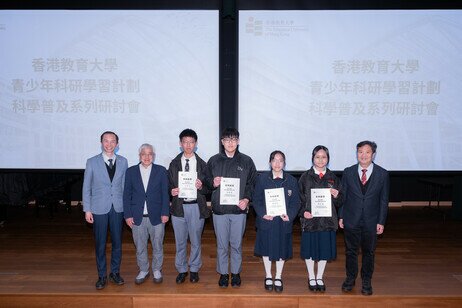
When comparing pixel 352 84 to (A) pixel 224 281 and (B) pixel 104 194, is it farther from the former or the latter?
(B) pixel 104 194

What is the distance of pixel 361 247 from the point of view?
328 cm

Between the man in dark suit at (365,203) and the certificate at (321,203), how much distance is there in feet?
0.57

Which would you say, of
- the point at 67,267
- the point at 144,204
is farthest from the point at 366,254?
the point at 67,267

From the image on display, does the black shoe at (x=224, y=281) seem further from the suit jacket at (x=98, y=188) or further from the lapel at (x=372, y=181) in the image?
the lapel at (x=372, y=181)

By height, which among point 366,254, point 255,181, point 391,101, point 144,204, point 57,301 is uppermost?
point 391,101

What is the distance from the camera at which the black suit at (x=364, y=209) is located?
3.17 m

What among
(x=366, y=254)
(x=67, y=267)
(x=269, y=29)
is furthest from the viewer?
(x=269, y=29)

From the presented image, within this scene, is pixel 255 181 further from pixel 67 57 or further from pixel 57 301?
pixel 67 57

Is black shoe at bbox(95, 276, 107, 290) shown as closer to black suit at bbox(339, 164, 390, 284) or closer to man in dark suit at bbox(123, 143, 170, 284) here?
man in dark suit at bbox(123, 143, 170, 284)

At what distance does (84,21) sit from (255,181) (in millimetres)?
3440

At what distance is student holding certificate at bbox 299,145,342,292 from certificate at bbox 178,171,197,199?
3.43 ft

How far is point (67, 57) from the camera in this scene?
4887 mm

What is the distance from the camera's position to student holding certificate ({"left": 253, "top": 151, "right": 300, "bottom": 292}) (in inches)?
128

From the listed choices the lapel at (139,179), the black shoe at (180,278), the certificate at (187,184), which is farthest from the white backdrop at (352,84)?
the black shoe at (180,278)
